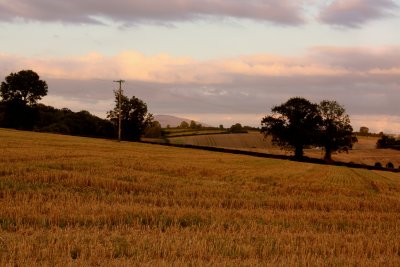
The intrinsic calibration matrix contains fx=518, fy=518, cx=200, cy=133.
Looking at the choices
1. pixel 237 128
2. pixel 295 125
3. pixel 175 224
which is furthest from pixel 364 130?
pixel 175 224

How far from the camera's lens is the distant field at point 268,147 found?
104 m

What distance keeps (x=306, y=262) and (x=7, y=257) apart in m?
5.33

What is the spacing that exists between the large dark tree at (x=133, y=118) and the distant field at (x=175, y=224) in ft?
269

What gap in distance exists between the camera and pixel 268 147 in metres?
119

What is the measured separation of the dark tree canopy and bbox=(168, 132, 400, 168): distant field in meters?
29.6

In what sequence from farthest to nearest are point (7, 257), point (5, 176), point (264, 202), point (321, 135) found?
1. point (321, 135)
2. point (5, 176)
3. point (264, 202)
4. point (7, 257)

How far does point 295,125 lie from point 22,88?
54.6 m

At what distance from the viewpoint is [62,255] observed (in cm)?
935

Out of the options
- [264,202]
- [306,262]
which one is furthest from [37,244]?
[264,202]

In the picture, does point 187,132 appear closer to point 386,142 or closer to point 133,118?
point 133,118

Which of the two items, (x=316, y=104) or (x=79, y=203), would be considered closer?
(x=79, y=203)

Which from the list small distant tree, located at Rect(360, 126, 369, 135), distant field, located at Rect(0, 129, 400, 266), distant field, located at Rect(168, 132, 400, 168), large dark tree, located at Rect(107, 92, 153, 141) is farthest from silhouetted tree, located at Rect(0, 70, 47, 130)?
small distant tree, located at Rect(360, 126, 369, 135)

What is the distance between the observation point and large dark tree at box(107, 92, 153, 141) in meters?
108

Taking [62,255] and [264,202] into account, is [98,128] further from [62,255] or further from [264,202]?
[62,255]
